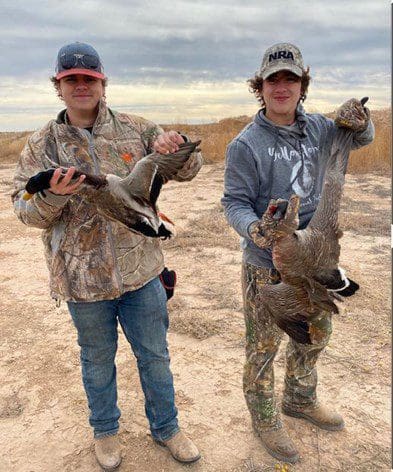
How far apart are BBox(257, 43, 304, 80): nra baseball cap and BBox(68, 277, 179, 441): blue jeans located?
66.2 inches

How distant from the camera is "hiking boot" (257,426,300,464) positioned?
145 inches

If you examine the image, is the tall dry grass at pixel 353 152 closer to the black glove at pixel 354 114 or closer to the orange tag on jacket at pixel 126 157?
the orange tag on jacket at pixel 126 157

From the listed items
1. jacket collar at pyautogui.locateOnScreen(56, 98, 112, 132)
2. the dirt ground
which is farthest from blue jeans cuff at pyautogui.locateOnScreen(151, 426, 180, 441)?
jacket collar at pyautogui.locateOnScreen(56, 98, 112, 132)

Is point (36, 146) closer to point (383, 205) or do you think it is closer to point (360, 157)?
point (383, 205)

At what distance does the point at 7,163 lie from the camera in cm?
2141

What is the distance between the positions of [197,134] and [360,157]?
10334mm

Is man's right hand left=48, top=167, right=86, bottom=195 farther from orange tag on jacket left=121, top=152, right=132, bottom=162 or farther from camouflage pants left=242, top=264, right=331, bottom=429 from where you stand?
camouflage pants left=242, top=264, right=331, bottom=429

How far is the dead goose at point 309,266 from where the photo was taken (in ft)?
9.37

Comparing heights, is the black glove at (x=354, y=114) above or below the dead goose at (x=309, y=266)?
above

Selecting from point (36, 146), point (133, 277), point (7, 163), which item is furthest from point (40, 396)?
point (7, 163)

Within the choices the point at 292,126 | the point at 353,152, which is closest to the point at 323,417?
the point at 292,126

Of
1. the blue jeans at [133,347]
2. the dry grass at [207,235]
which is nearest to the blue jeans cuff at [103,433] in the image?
the blue jeans at [133,347]

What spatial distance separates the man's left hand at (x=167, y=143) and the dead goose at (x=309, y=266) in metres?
0.86

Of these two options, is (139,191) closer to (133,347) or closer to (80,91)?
(80,91)
